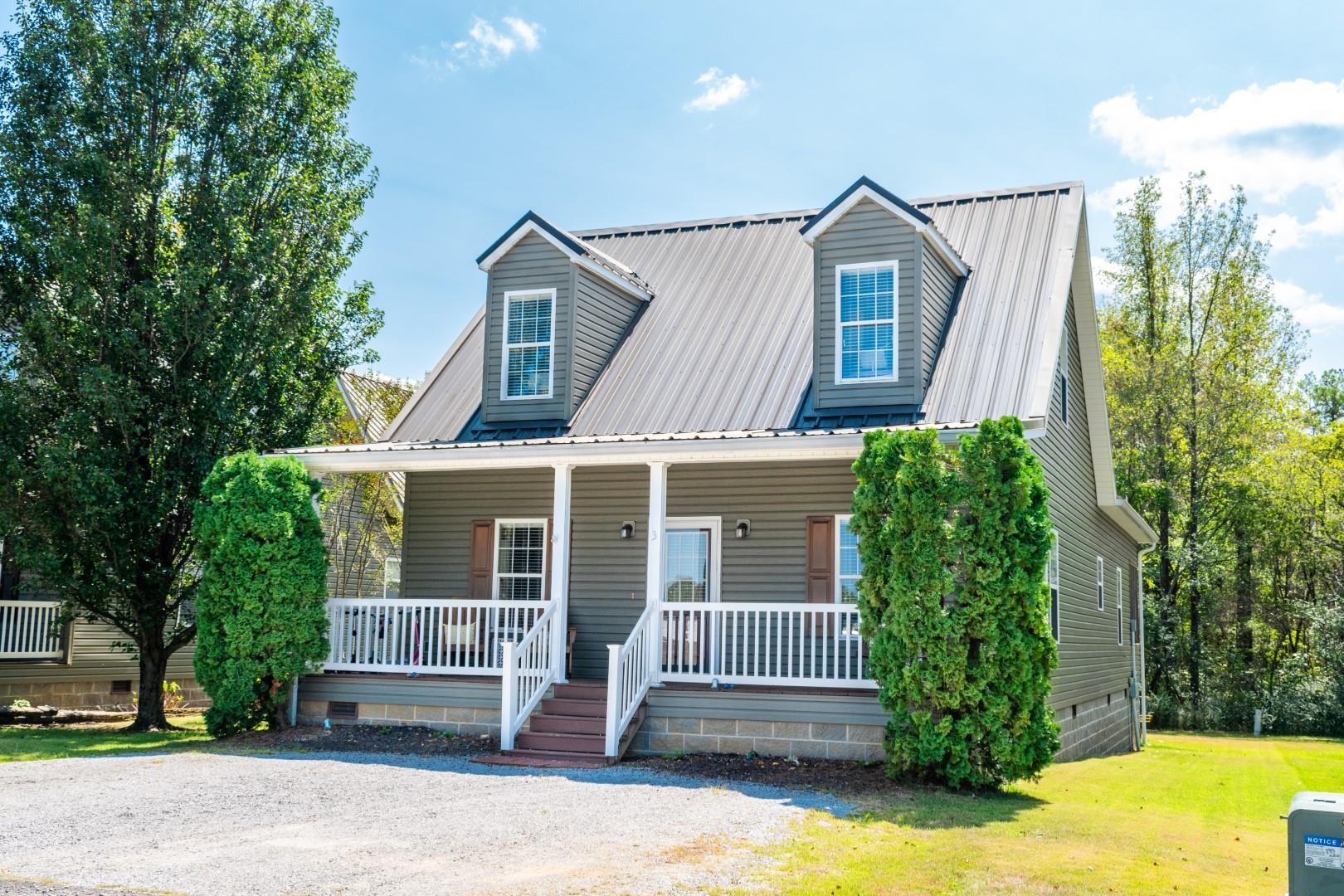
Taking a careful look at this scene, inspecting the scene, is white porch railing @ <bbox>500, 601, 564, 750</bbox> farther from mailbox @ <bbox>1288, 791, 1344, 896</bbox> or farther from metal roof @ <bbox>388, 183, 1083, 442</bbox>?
mailbox @ <bbox>1288, 791, 1344, 896</bbox>

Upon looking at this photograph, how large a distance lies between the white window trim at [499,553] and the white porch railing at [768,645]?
6.15ft

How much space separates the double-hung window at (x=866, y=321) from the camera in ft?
45.7

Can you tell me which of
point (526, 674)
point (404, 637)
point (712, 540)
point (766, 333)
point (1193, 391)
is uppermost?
point (1193, 391)

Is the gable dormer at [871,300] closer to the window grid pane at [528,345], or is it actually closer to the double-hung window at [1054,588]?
the double-hung window at [1054,588]

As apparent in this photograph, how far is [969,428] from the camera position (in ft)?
37.0

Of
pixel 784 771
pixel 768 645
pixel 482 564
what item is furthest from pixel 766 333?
pixel 784 771

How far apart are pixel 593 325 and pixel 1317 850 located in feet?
39.9

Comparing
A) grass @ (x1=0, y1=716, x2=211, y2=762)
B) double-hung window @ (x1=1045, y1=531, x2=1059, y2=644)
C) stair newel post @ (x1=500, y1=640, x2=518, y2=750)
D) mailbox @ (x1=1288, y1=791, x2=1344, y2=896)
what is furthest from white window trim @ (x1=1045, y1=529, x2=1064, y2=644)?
grass @ (x1=0, y1=716, x2=211, y2=762)

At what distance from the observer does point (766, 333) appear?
15.8 meters

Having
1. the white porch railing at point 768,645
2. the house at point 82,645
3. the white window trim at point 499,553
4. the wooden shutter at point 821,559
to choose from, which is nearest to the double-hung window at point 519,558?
the white window trim at point 499,553

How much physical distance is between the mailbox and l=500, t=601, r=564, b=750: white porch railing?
27.7 ft

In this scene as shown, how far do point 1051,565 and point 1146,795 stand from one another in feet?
11.4

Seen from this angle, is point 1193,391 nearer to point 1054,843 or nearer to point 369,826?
point 1054,843

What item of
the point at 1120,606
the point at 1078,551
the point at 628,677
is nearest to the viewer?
the point at 628,677
